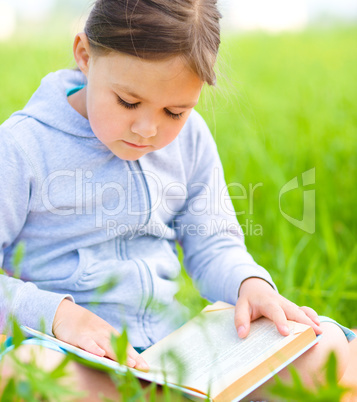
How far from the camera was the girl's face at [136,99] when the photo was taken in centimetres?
113

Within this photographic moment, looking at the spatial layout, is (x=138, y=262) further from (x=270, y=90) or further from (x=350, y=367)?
(x=270, y=90)

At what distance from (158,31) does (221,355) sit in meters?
0.62

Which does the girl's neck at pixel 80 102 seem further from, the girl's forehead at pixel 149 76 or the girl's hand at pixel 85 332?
the girl's hand at pixel 85 332

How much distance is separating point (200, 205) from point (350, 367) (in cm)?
51

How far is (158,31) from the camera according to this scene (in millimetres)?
1136

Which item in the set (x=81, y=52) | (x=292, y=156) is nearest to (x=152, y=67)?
(x=81, y=52)

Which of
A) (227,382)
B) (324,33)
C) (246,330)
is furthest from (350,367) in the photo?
(324,33)

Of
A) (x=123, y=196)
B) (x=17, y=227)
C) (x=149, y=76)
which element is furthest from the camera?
(x=123, y=196)

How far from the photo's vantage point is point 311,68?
4.82 meters

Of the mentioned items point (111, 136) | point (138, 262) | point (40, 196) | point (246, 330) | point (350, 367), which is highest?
point (111, 136)

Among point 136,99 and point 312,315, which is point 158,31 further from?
point 312,315

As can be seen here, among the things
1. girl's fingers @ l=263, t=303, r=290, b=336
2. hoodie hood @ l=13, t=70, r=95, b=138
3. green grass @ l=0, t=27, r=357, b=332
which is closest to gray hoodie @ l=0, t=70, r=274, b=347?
hoodie hood @ l=13, t=70, r=95, b=138

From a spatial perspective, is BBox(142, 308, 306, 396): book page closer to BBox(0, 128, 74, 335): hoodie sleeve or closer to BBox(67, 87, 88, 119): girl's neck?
BBox(0, 128, 74, 335): hoodie sleeve

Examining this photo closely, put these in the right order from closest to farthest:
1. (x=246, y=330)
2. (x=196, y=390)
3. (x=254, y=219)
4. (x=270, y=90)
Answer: (x=196, y=390) → (x=246, y=330) → (x=254, y=219) → (x=270, y=90)
